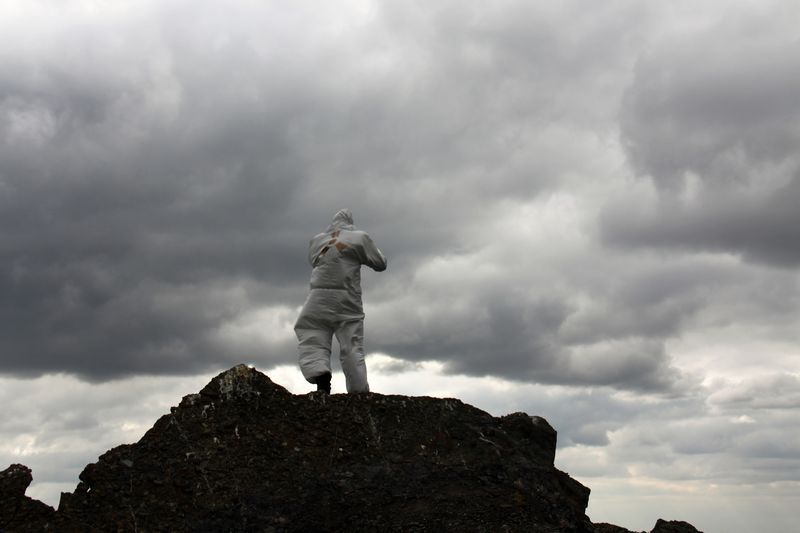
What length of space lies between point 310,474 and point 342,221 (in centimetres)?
456

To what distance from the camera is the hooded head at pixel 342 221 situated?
502 inches

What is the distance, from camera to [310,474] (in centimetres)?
930

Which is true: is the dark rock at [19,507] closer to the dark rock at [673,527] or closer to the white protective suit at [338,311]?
the white protective suit at [338,311]

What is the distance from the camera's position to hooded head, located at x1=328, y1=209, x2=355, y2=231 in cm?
1276

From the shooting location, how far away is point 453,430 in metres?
10.1

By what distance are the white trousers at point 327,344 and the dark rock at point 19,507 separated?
13.7ft

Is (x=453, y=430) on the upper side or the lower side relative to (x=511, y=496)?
upper

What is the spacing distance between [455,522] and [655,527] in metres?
3.79

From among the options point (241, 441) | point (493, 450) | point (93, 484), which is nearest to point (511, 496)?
point (493, 450)

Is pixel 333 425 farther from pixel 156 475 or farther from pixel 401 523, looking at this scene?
pixel 156 475

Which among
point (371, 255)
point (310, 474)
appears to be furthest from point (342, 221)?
point (310, 474)

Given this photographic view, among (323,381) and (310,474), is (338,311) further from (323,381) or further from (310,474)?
(310,474)

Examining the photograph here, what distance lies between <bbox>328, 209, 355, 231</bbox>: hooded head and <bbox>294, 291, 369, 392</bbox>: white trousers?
1167 mm

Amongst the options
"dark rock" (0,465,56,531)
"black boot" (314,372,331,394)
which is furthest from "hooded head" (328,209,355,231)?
"dark rock" (0,465,56,531)
